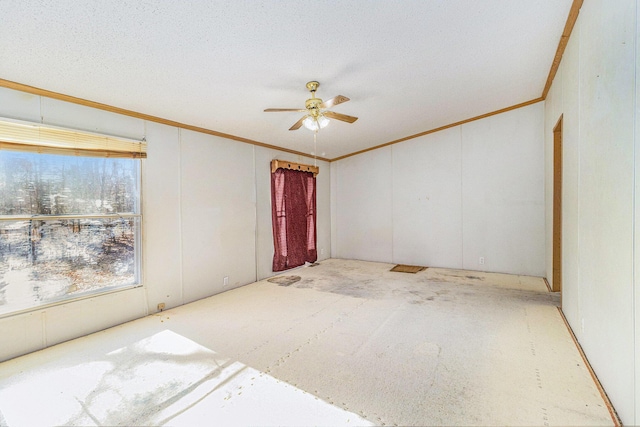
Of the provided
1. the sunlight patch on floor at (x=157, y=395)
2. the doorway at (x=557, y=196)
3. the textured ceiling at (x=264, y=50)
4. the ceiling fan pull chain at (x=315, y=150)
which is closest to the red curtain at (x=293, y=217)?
the ceiling fan pull chain at (x=315, y=150)

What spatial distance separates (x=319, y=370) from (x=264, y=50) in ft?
8.73

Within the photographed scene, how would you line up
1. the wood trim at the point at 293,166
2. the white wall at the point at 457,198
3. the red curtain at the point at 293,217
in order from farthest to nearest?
the red curtain at the point at 293,217
the wood trim at the point at 293,166
the white wall at the point at 457,198

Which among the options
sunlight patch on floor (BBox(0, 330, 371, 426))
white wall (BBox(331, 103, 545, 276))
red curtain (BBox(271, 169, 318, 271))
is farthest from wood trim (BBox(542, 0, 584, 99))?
red curtain (BBox(271, 169, 318, 271))

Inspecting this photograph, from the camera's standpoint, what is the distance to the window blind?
2.50m

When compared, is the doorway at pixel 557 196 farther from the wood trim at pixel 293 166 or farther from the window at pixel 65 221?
the window at pixel 65 221

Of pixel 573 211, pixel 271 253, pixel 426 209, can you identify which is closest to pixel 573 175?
pixel 573 211

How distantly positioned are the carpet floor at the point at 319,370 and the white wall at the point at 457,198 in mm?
1555

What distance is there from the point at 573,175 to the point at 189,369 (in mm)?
3800

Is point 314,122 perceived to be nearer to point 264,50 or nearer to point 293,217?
point 264,50

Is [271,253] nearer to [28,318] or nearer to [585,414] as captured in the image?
[28,318]

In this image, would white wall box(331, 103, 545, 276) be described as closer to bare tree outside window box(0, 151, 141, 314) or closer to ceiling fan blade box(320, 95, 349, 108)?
ceiling fan blade box(320, 95, 349, 108)

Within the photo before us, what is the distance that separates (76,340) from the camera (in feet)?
9.20

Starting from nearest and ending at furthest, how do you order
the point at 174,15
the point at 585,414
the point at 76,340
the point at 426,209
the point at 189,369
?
the point at 585,414
the point at 174,15
the point at 189,369
the point at 76,340
the point at 426,209

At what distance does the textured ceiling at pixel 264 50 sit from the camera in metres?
1.91
